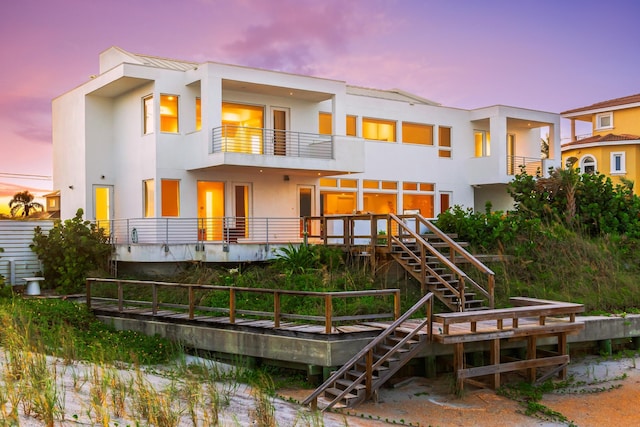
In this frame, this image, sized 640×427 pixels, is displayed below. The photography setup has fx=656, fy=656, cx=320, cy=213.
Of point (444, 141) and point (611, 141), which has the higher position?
point (611, 141)

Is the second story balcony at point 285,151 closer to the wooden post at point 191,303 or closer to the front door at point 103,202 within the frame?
the front door at point 103,202

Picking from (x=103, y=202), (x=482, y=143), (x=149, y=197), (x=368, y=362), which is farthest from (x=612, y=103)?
(x=368, y=362)

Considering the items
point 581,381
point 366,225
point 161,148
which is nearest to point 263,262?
point 366,225

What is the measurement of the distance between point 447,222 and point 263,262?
5.78 meters

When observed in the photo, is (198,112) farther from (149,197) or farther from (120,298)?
(120,298)

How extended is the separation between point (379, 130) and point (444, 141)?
149 inches

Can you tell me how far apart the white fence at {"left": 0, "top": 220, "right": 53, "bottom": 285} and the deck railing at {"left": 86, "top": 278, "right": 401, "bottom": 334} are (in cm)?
311

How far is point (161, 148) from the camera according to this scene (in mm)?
22281

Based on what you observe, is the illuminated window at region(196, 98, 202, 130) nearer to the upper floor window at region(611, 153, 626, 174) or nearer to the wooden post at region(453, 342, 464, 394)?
the wooden post at region(453, 342, 464, 394)

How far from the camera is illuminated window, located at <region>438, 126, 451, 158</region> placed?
97.8ft

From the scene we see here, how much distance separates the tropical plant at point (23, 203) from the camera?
46.1 meters

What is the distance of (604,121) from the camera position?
43.4m

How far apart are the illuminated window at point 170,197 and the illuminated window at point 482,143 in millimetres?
15125

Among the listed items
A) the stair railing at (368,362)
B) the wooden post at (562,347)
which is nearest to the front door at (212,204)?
the stair railing at (368,362)
